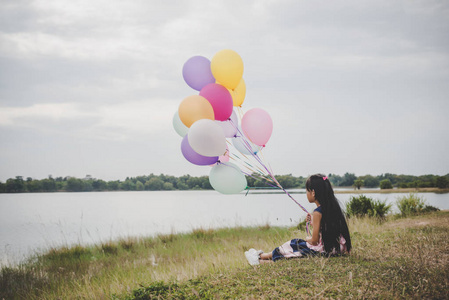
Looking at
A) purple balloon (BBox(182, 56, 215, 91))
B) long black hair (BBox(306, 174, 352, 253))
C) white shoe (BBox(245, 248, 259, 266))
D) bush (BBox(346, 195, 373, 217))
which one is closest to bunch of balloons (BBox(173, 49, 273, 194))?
purple balloon (BBox(182, 56, 215, 91))

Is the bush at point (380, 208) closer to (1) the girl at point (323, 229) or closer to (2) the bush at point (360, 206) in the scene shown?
(2) the bush at point (360, 206)

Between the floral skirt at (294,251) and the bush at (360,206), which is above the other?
the floral skirt at (294,251)

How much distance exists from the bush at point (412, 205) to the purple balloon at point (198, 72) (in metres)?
9.69

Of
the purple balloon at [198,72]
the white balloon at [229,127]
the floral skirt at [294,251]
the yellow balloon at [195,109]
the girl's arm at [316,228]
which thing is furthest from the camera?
the white balloon at [229,127]

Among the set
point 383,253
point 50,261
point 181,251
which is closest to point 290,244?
point 383,253

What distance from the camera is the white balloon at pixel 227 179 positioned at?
16.4ft

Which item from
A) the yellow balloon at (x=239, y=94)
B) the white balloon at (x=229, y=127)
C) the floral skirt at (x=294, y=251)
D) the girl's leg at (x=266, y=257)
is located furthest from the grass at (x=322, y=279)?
the yellow balloon at (x=239, y=94)

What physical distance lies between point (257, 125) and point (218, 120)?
0.74 m

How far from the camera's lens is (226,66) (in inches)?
203

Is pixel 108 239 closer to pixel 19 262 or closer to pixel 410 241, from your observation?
pixel 19 262

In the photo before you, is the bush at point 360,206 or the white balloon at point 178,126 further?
the bush at point 360,206

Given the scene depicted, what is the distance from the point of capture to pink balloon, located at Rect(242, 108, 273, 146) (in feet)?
17.6

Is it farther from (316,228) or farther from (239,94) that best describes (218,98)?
(316,228)

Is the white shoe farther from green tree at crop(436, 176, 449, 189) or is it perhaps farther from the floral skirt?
green tree at crop(436, 176, 449, 189)
